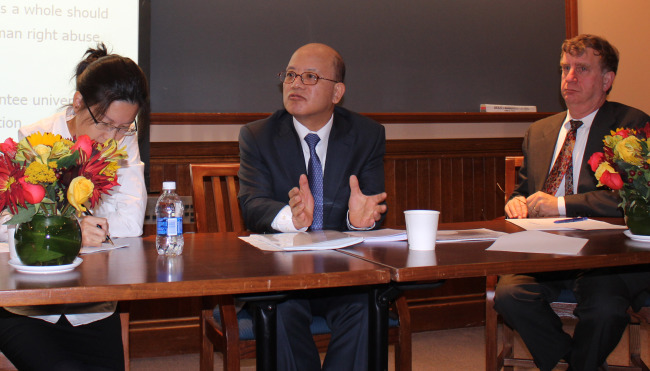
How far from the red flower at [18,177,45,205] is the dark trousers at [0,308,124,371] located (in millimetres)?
405

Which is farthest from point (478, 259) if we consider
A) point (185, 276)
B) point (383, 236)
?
point (185, 276)

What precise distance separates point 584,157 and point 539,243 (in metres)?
1.18

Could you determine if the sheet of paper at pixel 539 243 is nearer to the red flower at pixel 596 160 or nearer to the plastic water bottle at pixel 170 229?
the red flower at pixel 596 160

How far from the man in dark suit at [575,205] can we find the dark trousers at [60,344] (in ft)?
4.51

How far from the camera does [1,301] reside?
1.12 meters

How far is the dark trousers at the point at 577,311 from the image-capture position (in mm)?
2119

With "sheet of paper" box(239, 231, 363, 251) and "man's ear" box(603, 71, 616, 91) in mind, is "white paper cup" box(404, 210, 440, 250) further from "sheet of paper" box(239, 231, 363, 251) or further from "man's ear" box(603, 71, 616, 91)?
"man's ear" box(603, 71, 616, 91)

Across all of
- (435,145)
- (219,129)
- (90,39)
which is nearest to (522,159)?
(435,145)

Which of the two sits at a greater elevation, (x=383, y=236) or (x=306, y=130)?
(x=306, y=130)

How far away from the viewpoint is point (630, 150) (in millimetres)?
1846

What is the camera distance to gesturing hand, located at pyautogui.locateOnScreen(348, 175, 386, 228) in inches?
79.9

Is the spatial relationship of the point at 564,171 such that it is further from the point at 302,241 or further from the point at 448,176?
the point at 302,241

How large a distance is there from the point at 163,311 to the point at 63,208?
6.29 ft

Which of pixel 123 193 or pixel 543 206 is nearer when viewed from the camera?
pixel 123 193
